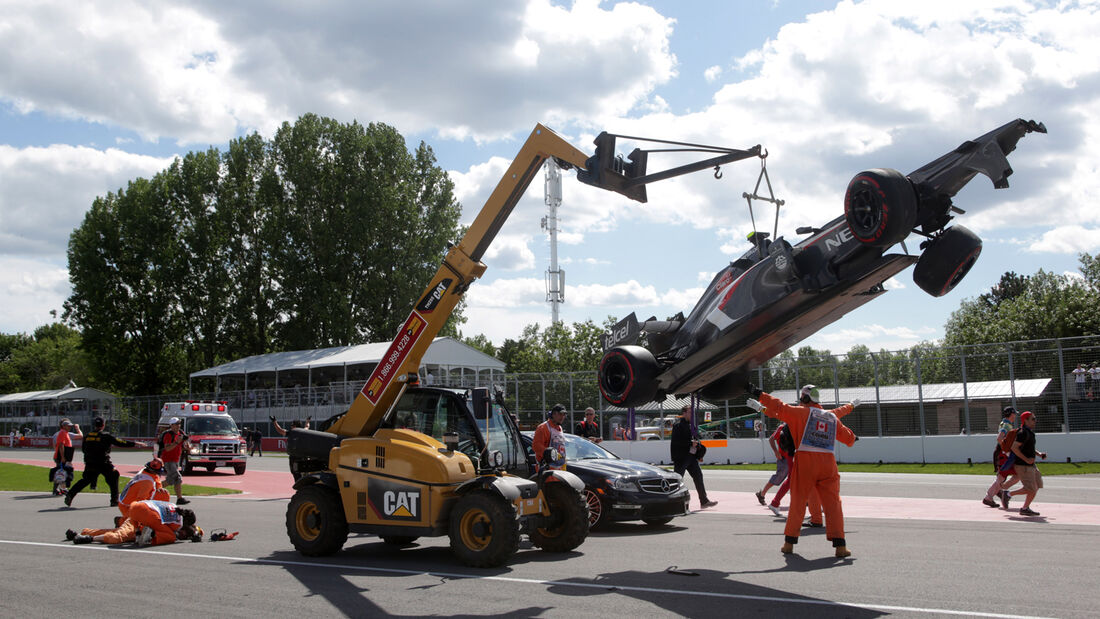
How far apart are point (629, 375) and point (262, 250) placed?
5441 centimetres

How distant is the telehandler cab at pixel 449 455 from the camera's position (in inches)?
368

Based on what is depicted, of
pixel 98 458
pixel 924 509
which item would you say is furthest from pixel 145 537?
pixel 924 509

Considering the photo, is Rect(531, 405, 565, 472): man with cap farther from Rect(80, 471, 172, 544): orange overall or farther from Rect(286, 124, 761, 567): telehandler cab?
Rect(80, 471, 172, 544): orange overall

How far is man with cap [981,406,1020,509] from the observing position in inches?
547

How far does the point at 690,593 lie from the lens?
25.0ft

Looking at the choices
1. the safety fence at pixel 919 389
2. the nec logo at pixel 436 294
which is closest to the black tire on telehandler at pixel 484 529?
the nec logo at pixel 436 294

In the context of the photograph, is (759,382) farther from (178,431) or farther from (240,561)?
(240,561)

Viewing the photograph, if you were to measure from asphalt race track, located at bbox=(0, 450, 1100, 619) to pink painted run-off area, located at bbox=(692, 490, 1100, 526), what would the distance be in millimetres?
105

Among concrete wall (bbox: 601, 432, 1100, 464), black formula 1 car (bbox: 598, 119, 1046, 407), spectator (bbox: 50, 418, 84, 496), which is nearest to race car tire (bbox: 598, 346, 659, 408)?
black formula 1 car (bbox: 598, 119, 1046, 407)

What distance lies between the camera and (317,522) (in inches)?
408

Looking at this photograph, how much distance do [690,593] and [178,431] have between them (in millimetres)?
12764

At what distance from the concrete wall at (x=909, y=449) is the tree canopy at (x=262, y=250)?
1092 inches

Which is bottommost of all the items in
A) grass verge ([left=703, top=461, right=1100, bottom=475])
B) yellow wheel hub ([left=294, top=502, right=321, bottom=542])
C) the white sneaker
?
grass verge ([left=703, top=461, right=1100, bottom=475])

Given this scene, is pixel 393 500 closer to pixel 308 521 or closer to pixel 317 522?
pixel 317 522
